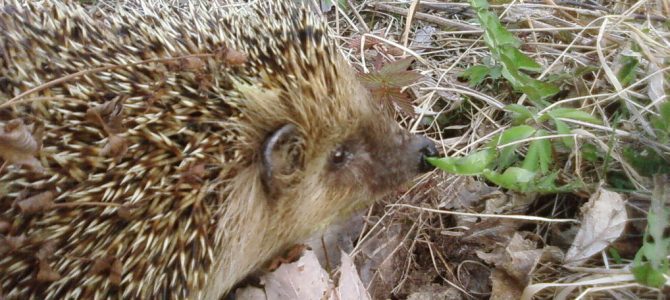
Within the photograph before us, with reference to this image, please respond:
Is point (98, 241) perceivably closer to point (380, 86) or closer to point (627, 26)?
point (380, 86)

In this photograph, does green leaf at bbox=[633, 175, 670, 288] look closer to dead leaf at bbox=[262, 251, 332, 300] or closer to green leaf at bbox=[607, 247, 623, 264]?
green leaf at bbox=[607, 247, 623, 264]

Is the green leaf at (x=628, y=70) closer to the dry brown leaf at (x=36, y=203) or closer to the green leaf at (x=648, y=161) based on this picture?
the green leaf at (x=648, y=161)

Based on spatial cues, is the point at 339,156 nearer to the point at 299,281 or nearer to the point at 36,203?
the point at 299,281

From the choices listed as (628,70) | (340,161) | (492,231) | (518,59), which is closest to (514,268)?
(492,231)

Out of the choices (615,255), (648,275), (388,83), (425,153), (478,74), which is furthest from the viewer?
(478,74)

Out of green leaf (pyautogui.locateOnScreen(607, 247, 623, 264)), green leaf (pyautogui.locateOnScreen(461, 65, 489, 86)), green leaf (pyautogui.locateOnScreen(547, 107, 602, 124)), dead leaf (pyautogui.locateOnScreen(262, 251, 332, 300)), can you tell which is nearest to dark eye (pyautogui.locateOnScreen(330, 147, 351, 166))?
dead leaf (pyautogui.locateOnScreen(262, 251, 332, 300))

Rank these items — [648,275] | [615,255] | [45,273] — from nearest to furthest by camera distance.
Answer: [45,273] < [648,275] < [615,255]

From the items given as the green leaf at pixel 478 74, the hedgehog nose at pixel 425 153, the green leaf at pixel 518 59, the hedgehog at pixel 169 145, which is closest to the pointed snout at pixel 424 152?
the hedgehog nose at pixel 425 153
